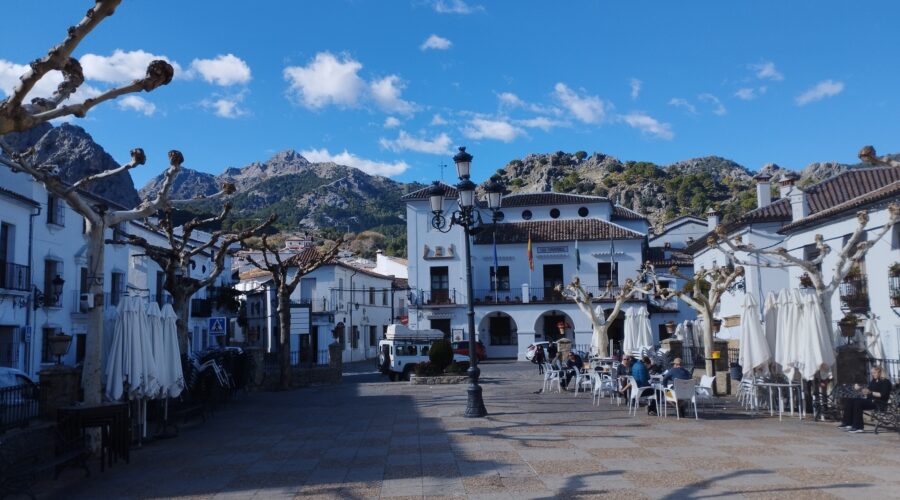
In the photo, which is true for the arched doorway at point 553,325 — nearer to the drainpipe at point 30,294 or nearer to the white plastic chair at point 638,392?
the drainpipe at point 30,294

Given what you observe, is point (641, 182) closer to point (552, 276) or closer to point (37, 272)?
point (552, 276)

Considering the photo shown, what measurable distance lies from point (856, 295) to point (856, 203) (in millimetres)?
3099

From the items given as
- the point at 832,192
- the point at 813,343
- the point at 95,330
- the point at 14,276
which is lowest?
the point at 813,343

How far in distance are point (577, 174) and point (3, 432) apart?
94.9 meters

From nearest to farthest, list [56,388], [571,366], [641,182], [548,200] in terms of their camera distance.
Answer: [56,388], [571,366], [548,200], [641,182]

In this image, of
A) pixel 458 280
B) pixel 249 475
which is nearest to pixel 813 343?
pixel 249 475

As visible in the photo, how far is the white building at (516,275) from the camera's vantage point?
140ft

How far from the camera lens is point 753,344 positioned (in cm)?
1429

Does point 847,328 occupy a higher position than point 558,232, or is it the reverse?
point 558,232

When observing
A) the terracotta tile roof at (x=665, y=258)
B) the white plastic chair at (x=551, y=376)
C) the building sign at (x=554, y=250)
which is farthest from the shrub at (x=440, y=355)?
the terracotta tile roof at (x=665, y=258)

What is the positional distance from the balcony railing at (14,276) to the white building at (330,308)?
55.0 ft

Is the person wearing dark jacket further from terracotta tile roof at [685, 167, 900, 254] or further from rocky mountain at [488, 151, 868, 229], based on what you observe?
rocky mountain at [488, 151, 868, 229]

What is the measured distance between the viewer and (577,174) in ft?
327

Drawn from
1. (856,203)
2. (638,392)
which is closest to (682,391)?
(638,392)
